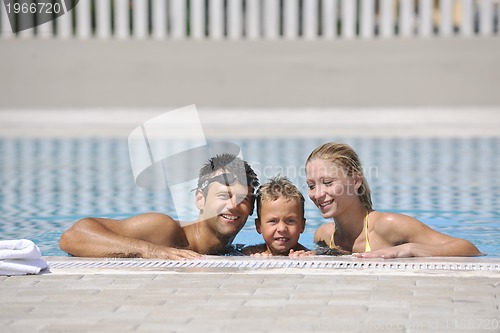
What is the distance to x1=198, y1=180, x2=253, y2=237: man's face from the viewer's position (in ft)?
17.8

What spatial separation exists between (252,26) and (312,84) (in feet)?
4.95

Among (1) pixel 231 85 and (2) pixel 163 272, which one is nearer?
(2) pixel 163 272

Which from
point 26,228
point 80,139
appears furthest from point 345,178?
point 80,139

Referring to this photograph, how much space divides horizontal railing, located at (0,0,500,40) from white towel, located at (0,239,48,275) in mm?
12484

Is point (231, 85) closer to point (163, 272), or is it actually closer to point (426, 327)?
point (163, 272)

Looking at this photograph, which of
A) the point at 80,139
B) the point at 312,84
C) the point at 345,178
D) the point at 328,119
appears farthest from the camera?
the point at 312,84

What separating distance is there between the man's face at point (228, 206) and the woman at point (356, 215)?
40cm

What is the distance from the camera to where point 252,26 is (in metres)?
16.6

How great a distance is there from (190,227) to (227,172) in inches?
16.7

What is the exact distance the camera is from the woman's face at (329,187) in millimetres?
5391

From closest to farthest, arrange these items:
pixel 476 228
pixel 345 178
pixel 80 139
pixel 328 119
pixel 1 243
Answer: pixel 1 243, pixel 345 178, pixel 476 228, pixel 80 139, pixel 328 119

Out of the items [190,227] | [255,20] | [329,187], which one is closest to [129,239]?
[190,227]

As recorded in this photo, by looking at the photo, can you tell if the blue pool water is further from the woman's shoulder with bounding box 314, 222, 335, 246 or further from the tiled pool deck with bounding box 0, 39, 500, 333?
the tiled pool deck with bounding box 0, 39, 500, 333

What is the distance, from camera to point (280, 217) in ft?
17.7
